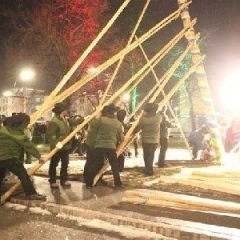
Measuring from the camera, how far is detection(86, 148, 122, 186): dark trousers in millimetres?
9484

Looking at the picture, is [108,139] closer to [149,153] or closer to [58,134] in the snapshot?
[58,134]

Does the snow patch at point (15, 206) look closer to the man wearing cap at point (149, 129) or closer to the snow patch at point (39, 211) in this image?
the snow patch at point (39, 211)

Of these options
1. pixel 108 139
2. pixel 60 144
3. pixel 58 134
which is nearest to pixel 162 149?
pixel 108 139

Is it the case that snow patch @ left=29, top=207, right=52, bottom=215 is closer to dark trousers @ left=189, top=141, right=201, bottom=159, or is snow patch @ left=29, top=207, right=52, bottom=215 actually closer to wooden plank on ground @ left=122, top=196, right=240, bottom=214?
wooden plank on ground @ left=122, top=196, right=240, bottom=214

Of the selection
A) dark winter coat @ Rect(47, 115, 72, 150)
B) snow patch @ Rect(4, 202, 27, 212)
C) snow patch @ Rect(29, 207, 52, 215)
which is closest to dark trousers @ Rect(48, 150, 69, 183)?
dark winter coat @ Rect(47, 115, 72, 150)

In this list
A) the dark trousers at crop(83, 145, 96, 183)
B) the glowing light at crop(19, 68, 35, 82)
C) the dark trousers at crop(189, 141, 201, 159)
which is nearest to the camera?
the dark trousers at crop(83, 145, 96, 183)

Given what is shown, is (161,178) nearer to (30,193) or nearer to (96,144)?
(96,144)

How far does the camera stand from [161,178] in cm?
1033

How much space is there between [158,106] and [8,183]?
4.32 meters

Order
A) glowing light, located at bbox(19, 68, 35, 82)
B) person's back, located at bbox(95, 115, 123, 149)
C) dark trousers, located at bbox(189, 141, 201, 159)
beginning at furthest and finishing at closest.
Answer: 1. glowing light, located at bbox(19, 68, 35, 82)
2. dark trousers, located at bbox(189, 141, 201, 159)
3. person's back, located at bbox(95, 115, 123, 149)

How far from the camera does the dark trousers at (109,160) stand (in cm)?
948

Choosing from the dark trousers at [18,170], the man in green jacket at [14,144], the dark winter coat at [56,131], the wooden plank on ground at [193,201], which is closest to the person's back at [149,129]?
the dark winter coat at [56,131]

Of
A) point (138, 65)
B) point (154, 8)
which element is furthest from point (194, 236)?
point (154, 8)

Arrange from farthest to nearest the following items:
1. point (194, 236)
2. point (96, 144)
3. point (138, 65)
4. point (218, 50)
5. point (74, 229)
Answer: point (218, 50), point (138, 65), point (96, 144), point (74, 229), point (194, 236)
